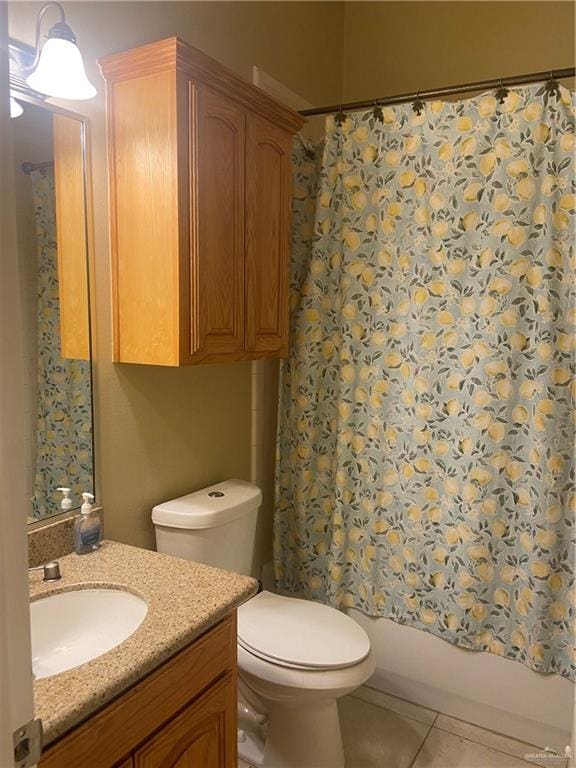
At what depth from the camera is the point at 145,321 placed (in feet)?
5.16

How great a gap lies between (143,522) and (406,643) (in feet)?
3.53

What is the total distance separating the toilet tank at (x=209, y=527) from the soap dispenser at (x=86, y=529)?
0.23 meters

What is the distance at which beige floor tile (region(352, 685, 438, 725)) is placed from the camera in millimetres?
2070

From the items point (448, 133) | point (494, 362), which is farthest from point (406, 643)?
point (448, 133)

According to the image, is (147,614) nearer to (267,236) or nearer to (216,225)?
(216,225)

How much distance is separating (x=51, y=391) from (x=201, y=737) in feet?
2.85

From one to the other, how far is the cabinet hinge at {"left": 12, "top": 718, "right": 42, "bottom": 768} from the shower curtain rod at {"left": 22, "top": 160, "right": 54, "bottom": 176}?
1.22 metres

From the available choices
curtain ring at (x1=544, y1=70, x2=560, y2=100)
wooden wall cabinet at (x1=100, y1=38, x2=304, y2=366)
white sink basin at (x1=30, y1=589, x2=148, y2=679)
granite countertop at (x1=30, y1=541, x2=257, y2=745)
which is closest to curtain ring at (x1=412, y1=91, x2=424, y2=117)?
curtain ring at (x1=544, y1=70, x2=560, y2=100)

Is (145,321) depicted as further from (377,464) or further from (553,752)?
(553,752)

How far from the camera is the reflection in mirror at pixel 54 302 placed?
1382 millimetres

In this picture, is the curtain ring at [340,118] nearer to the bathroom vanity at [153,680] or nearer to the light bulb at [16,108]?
the light bulb at [16,108]

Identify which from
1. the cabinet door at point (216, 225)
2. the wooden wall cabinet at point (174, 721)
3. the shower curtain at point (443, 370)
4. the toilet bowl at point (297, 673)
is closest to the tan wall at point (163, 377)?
the cabinet door at point (216, 225)

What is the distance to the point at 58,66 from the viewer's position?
1.26 meters

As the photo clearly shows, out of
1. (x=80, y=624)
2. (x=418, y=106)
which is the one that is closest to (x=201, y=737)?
(x=80, y=624)
